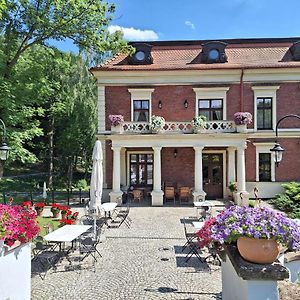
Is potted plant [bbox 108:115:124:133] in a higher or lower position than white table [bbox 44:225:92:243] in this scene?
higher

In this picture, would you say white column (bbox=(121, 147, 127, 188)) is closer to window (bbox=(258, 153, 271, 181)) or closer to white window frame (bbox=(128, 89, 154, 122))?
white window frame (bbox=(128, 89, 154, 122))

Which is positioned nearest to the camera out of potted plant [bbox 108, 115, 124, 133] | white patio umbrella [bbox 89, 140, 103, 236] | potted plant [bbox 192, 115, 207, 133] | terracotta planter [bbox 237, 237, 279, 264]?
terracotta planter [bbox 237, 237, 279, 264]

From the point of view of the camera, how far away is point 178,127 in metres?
19.1

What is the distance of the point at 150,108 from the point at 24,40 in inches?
319

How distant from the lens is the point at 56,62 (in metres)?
19.1

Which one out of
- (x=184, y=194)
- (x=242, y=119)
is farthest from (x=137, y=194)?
(x=242, y=119)

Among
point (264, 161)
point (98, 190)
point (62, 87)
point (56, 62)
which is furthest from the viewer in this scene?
point (62, 87)

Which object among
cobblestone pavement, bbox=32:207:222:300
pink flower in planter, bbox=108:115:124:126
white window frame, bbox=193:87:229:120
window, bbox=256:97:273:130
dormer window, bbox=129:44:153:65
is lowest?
cobblestone pavement, bbox=32:207:222:300

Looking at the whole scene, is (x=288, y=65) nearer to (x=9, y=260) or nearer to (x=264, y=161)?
(x=264, y=161)

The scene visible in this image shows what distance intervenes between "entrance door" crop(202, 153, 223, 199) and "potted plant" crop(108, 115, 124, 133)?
5756 millimetres

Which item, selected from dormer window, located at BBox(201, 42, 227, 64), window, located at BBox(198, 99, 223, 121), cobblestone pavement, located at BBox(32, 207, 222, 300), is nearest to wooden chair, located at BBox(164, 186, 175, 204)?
window, located at BBox(198, 99, 223, 121)

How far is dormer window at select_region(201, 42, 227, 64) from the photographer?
2139 centimetres

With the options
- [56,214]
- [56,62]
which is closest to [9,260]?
[56,214]

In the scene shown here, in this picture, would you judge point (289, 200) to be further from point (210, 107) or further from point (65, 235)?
point (65, 235)
